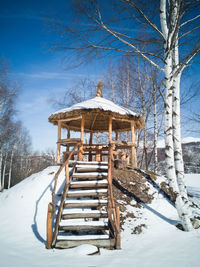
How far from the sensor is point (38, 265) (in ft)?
9.53

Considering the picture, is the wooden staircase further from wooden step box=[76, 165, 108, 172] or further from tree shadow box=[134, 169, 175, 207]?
tree shadow box=[134, 169, 175, 207]

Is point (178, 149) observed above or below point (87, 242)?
above

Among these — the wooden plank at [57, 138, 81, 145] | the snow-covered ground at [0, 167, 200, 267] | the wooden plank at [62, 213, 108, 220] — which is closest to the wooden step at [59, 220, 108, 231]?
the wooden plank at [62, 213, 108, 220]

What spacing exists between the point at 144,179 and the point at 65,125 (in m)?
5.96

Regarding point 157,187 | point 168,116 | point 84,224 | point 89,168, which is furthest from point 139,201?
point 168,116

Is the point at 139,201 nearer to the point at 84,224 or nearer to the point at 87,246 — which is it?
the point at 84,224

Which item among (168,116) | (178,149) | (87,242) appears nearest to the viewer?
(87,242)

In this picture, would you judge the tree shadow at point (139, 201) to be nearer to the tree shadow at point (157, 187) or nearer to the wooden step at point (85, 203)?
the tree shadow at point (157, 187)

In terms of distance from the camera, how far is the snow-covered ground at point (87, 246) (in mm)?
3096

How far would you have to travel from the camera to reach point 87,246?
11.7 ft

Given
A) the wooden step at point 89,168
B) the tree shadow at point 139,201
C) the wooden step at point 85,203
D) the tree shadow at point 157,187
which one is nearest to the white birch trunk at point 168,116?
the tree shadow at point 139,201

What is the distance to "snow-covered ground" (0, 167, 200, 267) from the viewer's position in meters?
3.10

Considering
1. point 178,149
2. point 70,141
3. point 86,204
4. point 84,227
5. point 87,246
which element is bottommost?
point 87,246

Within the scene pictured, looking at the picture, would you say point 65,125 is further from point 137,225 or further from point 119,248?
point 119,248
